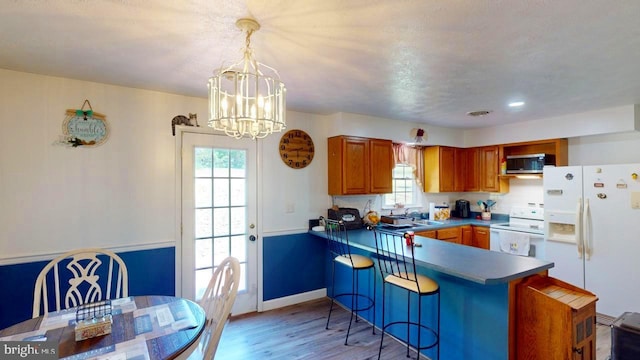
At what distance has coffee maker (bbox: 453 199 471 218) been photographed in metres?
5.11

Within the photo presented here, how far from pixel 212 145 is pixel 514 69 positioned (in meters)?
2.75

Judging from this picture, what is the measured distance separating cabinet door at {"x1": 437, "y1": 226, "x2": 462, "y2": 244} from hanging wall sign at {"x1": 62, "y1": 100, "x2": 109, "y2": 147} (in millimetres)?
4002

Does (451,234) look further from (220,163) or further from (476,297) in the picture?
(220,163)

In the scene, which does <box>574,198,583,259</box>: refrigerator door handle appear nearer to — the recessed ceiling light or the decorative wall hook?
the recessed ceiling light

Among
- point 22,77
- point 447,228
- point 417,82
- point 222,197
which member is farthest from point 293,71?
point 447,228

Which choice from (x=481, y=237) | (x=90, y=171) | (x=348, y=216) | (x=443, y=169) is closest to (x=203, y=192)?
(x=90, y=171)

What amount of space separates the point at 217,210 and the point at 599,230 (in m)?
4.08

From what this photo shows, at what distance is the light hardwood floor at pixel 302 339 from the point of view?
2.61 metres

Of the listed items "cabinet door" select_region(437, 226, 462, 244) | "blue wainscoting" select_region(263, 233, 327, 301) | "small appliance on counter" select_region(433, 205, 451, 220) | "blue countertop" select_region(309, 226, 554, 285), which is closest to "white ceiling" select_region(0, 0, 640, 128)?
"blue countertop" select_region(309, 226, 554, 285)

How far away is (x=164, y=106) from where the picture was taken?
9.77ft

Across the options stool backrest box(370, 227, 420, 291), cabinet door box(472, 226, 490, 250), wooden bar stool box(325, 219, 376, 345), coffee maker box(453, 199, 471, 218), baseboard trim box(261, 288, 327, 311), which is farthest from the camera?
coffee maker box(453, 199, 471, 218)

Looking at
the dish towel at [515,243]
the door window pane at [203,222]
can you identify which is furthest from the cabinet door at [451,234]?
the door window pane at [203,222]

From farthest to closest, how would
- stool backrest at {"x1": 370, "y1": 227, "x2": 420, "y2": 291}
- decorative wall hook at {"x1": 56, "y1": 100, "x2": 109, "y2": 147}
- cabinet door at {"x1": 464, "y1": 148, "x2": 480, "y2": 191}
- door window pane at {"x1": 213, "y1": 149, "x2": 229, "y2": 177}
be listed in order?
1. cabinet door at {"x1": 464, "y1": 148, "x2": 480, "y2": 191}
2. door window pane at {"x1": 213, "y1": 149, "x2": 229, "y2": 177}
3. decorative wall hook at {"x1": 56, "y1": 100, "x2": 109, "y2": 147}
4. stool backrest at {"x1": 370, "y1": 227, "x2": 420, "y2": 291}

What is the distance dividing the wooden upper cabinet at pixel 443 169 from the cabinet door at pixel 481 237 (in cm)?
74
